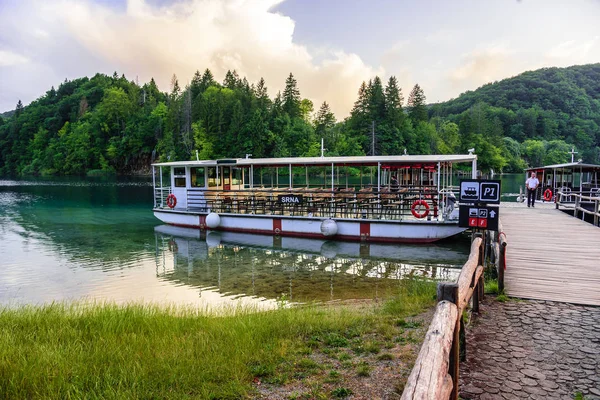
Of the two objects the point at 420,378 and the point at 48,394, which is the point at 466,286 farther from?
the point at 48,394

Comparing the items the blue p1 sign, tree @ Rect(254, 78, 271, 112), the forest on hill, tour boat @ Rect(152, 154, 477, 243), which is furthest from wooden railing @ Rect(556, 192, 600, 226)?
tree @ Rect(254, 78, 271, 112)

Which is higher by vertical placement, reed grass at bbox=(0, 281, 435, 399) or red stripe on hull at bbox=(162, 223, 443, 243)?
reed grass at bbox=(0, 281, 435, 399)

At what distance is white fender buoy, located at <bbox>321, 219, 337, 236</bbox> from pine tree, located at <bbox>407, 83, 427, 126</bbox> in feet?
225

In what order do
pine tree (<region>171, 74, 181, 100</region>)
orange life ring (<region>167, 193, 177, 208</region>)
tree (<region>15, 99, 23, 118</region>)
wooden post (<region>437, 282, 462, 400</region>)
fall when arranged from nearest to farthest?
wooden post (<region>437, 282, 462, 400</region>), orange life ring (<region>167, 193, 177, 208</region>), pine tree (<region>171, 74, 181, 100</region>), tree (<region>15, 99, 23, 118</region>)

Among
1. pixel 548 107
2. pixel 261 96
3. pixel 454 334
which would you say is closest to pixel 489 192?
pixel 454 334

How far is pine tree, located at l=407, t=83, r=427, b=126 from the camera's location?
80.5 metres

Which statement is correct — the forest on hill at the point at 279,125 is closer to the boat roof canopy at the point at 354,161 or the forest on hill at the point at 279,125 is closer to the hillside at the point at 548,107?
the hillside at the point at 548,107

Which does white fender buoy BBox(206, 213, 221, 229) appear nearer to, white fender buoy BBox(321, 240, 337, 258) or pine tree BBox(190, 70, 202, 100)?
white fender buoy BBox(321, 240, 337, 258)

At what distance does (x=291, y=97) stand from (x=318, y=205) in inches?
2612

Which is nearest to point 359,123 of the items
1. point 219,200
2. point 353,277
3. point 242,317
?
point 219,200

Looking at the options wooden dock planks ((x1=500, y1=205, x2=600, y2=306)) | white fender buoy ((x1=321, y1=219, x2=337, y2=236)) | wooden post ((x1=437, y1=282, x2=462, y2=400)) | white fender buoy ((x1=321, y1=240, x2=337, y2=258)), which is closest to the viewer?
wooden post ((x1=437, y1=282, x2=462, y2=400))

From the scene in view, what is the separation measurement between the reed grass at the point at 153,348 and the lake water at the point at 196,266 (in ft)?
8.33

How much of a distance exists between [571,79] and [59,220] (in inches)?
5059

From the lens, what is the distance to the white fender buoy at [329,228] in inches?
617
